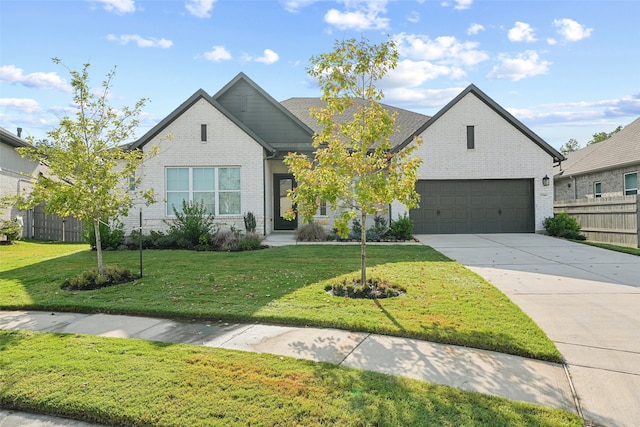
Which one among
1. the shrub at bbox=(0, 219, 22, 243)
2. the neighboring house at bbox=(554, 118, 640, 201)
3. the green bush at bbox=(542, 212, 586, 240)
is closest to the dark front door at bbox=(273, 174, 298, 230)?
the shrub at bbox=(0, 219, 22, 243)

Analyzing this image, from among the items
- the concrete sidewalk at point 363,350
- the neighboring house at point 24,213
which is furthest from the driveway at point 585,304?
the neighboring house at point 24,213

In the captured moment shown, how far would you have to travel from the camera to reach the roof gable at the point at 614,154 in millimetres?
17734

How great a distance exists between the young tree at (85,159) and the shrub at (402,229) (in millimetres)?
9595

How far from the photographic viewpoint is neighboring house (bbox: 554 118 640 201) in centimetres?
1767

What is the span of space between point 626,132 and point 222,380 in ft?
80.6

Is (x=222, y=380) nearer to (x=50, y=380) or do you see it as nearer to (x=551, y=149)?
(x=50, y=380)

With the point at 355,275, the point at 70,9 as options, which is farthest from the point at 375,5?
the point at 70,9

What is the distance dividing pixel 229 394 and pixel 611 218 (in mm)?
15397

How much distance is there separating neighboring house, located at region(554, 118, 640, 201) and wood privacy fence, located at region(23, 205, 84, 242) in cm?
2539

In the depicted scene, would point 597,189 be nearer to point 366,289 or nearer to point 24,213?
point 366,289

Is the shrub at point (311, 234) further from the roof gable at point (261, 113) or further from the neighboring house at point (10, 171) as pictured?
the neighboring house at point (10, 171)

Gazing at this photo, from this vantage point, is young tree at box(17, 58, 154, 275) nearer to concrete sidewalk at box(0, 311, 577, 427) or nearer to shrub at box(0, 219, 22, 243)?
concrete sidewalk at box(0, 311, 577, 427)

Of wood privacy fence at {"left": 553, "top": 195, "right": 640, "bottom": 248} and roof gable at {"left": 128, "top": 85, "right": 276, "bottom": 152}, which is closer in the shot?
wood privacy fence at {"left": 553, "top": 195, "right": 640, "bottom": 248}

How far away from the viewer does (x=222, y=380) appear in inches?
136
